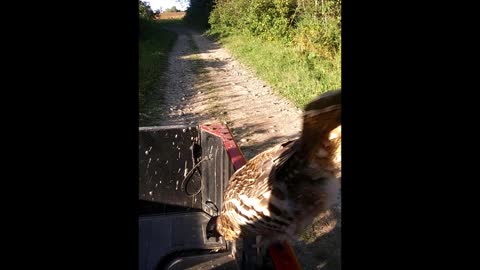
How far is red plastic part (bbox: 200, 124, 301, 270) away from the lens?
1.66m

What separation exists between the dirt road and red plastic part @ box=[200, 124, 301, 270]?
1.47 m

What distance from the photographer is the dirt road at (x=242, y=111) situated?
4.42m

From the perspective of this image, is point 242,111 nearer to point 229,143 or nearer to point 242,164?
point 229,143

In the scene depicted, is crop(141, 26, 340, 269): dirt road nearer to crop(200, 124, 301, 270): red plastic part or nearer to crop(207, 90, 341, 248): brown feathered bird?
crop(200, 124, 301, 270): red plastic part

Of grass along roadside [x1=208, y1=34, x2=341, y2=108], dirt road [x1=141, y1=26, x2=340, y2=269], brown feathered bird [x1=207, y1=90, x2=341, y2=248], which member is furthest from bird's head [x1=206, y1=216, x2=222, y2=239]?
grass along roadside [x1=208, y1=34, x2=341, y2=108]

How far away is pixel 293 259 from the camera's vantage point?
1686mm

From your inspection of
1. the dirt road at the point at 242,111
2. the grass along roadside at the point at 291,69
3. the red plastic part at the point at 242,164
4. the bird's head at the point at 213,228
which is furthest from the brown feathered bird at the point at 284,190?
the grass along roadside at the point at 291,69

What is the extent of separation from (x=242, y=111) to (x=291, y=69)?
10.5 feet

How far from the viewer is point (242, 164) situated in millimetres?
2902

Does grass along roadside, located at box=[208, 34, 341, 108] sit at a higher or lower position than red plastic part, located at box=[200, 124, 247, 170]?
higher

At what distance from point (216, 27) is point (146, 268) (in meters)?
30.8

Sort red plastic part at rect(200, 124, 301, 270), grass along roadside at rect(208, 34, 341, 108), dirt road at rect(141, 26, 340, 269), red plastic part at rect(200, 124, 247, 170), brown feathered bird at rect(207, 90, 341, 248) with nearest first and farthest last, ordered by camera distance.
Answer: red plastic part at rect(200, 124, 301, 270) → brown feathered bird at rect(207, 90, 341, 248) → red plastic part at rect(200, 124, 247, 170) → dirt road at rect(141, 26, 340, 269) → grass along roadside at rect(208, 34, 341, 108)

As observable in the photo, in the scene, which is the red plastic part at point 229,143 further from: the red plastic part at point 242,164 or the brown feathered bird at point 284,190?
the brown feathered bird at point 284,190
